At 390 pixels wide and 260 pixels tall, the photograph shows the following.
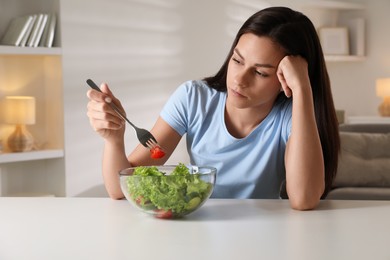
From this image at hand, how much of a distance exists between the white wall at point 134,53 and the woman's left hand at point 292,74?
8.80 ft

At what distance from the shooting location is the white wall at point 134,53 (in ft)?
14.6

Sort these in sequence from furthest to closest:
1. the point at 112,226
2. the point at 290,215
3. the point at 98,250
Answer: the point at 290,215 < the point at 112,226 < the point at 98,250

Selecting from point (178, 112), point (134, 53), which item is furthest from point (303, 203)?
Answer: point (134, 53)

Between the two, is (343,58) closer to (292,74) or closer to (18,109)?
(18,109)

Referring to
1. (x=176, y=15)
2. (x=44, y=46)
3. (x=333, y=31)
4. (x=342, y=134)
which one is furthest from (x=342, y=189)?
(x=333, y=31)

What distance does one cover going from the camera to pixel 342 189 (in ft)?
14.5

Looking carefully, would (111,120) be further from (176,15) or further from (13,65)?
(176,15)

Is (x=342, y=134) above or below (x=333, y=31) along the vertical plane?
below

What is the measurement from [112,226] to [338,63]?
590 centimetres

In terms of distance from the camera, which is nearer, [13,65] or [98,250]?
[98,250]

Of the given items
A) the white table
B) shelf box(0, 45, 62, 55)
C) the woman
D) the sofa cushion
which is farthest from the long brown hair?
the sofa cushion

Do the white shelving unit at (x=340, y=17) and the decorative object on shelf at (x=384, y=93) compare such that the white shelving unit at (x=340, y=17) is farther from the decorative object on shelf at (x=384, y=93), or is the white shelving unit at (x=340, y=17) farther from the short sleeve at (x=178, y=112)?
the short sleeve at (x=178, y=112)

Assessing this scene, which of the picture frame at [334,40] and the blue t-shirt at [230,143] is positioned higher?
the picture frame at [334,40]

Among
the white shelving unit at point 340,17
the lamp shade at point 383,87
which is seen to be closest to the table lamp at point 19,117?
the white shelving unit at point 340,17
